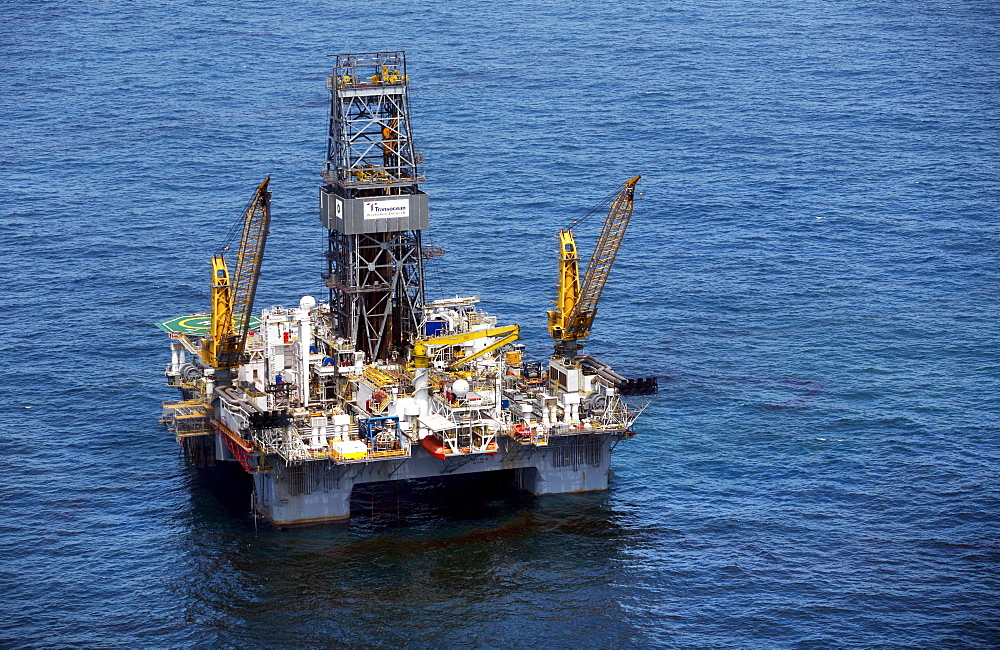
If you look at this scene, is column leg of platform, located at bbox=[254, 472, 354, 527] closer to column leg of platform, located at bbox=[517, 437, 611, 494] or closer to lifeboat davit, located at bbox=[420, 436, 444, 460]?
lifeboat davit, located at bbox=[420, 436, 444, 460]

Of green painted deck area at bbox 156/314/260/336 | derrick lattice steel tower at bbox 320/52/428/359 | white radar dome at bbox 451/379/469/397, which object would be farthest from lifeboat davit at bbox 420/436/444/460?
green painted deck area at bbox 156/314/260/336

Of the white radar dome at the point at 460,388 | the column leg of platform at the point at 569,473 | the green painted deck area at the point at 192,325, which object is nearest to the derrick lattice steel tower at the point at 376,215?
the green painted deck area at the point at 192,325

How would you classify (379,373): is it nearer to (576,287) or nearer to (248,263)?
(248,263)

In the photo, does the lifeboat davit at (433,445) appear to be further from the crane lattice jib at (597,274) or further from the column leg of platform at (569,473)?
the crane lattice jib at (597,274)

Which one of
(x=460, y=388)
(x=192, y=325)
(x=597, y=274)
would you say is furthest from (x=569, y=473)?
(x=192, y=325)

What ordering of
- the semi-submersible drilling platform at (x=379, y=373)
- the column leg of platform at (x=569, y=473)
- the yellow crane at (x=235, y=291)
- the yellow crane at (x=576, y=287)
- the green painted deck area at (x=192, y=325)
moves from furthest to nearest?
the green painted deck area at (x=192, y=325) < the yellow crane at (x=576, y=287) < the yellow crane at (x=235, y=291) < the column leg of platform at (x=569, y=473) < the semi-submersible drilling platform at (x=379, y=373)

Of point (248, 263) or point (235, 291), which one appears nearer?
point (235, 291)
